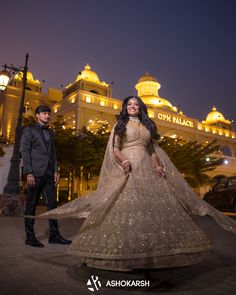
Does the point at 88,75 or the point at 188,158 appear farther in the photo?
the point at 88,75

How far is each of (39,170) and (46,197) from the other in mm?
442

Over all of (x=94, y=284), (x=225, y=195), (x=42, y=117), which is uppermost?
(x=42, y=117)

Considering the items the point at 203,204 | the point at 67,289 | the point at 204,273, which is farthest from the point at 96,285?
the point at 203,204

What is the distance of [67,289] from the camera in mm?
2207

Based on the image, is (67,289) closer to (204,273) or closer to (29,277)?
(29,277)

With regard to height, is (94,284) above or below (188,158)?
below

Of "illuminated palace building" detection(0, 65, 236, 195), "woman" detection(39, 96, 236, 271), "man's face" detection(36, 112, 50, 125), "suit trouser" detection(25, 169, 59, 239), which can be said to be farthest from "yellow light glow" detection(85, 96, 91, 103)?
"woman" detection(39, 96, 236, 271)

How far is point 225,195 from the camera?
1120 cm

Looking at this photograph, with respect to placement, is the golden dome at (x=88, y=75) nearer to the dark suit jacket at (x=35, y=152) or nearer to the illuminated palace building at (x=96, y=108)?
the illuminated palace building at (x=96, y=108)

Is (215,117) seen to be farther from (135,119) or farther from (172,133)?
(135,119)

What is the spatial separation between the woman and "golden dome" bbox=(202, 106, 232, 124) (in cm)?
6337

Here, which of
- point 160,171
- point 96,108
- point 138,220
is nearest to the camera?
point 138,220

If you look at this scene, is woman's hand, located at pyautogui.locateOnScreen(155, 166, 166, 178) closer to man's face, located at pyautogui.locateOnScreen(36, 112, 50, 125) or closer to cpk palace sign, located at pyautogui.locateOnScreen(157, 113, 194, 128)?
man's face, located at pyautogui.locateOnScreen(36, 112, 50, 125)

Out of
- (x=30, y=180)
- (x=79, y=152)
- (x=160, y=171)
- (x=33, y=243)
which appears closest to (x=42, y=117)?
(x=30, y=180)
